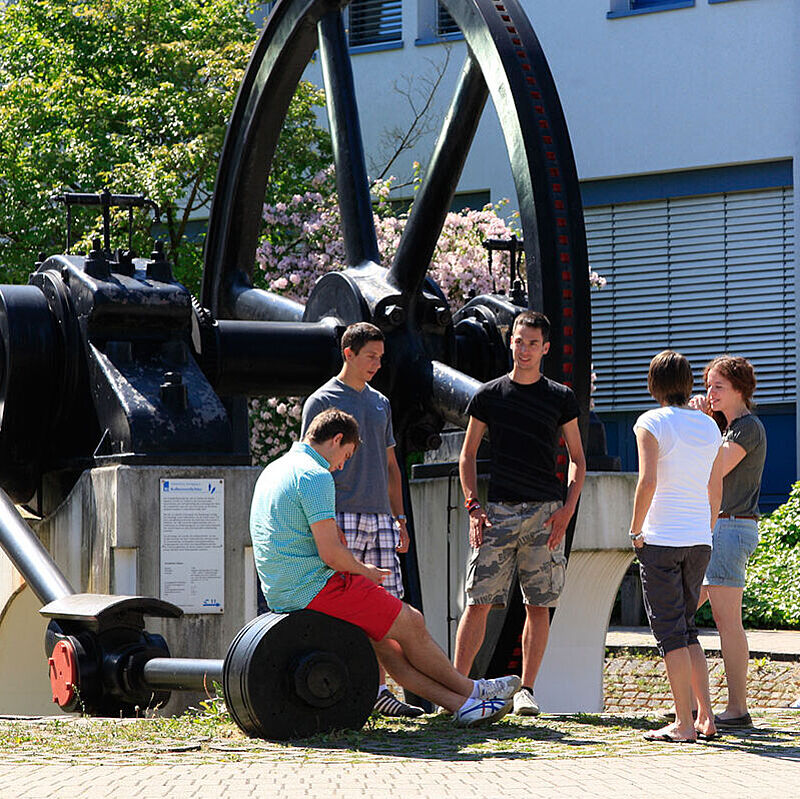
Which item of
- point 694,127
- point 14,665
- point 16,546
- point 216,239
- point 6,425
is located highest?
point 694,127

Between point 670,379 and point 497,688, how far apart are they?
127 centimetres

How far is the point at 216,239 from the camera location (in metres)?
10.9

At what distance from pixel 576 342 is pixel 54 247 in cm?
1171

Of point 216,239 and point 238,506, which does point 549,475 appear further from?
point 216,239

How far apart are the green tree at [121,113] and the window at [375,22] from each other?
296cm

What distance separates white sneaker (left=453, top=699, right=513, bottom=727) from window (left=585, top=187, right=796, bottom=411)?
12.7m

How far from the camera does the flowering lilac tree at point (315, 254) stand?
1648 cm

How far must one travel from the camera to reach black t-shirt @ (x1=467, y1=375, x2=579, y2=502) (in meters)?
6.66

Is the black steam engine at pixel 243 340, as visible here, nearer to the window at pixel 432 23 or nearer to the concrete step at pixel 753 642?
the concrete step at pixel 753 642

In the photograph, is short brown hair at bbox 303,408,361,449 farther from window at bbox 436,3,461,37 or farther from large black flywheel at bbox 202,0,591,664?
window at bbox 436,3,461,37

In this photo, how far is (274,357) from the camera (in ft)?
28.6

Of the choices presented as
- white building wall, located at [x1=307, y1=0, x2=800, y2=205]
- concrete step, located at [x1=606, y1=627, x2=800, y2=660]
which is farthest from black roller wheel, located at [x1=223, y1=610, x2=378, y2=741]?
white building wall, located at [x1=307, y1=0, x2=800, y2=205]

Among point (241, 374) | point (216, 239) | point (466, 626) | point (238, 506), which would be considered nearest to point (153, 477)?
point (238, 506)

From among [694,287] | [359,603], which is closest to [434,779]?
[359,603]
